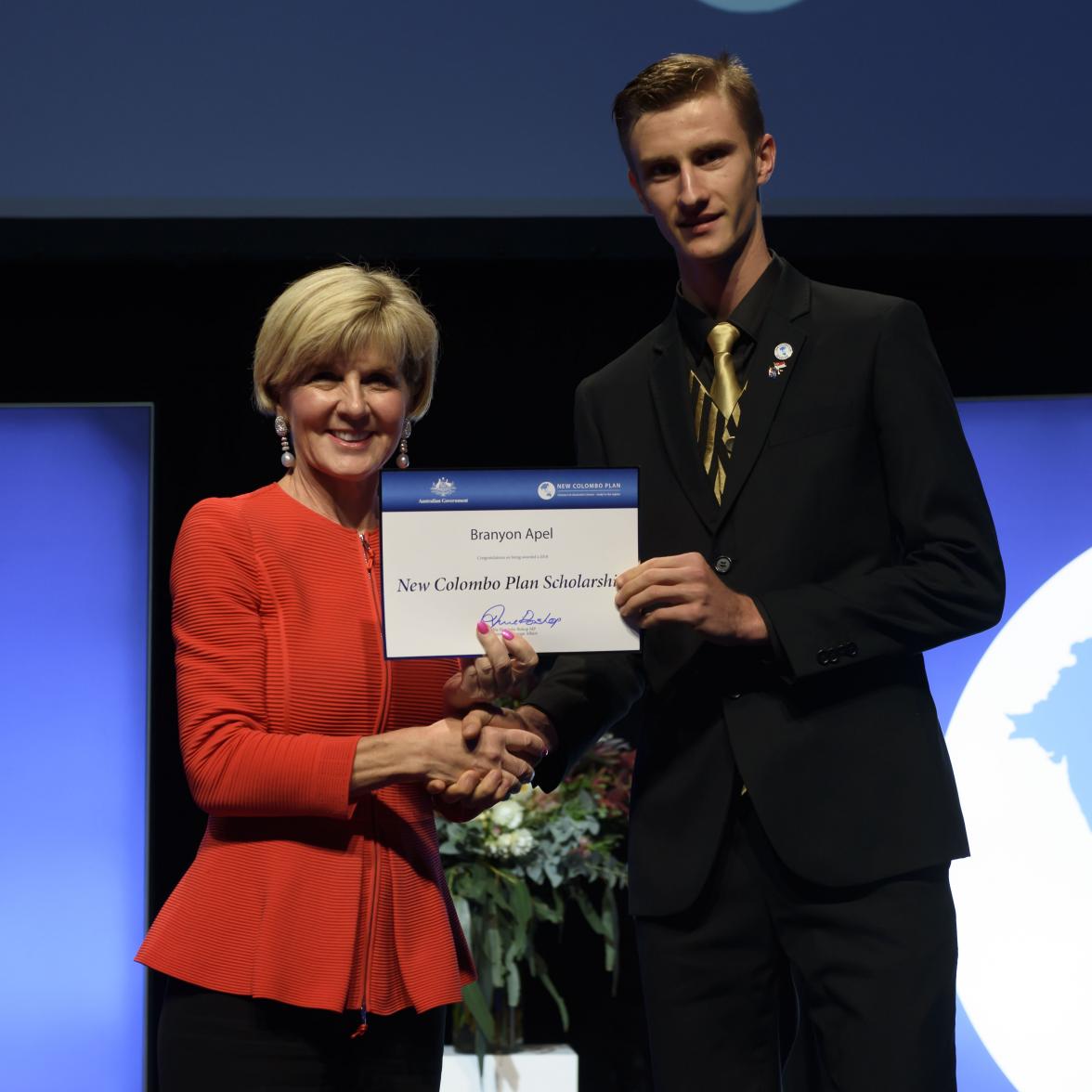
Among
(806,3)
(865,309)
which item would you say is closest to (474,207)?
(806,3)

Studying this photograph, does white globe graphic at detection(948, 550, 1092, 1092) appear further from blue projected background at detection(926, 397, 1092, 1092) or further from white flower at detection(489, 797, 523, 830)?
white flower at detection(489, 797, 523, 830)

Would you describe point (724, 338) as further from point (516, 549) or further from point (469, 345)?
point (469, 345)

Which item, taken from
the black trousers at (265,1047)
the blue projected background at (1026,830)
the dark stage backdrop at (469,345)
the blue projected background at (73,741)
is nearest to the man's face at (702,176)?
the black trousers at (265,1047)

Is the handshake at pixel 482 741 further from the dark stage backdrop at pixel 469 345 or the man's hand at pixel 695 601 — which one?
the dark stage backdrop at pixel 469 345

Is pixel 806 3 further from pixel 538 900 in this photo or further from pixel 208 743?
pixel 208 743

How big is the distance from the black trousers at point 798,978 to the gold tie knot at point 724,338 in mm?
562

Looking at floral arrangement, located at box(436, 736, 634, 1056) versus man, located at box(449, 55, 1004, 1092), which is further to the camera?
floral arrangement, located at box(436, 736, 634, 1056)

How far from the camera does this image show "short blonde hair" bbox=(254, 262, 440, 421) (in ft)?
6.04

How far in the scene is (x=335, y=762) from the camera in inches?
66.3

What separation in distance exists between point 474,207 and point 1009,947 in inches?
95.8

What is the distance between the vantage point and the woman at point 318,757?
5.48 feet

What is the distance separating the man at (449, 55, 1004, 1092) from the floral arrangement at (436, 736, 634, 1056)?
177 centimetres

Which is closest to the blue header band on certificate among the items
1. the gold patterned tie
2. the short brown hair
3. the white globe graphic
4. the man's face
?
the gold patterned tie
